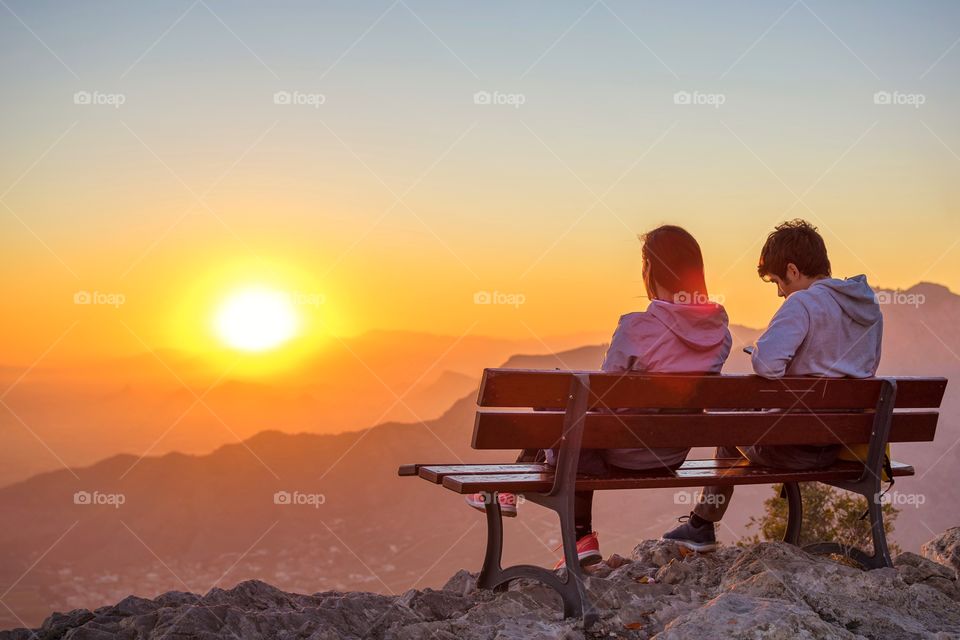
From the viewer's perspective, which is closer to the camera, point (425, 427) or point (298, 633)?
point (298, 633)

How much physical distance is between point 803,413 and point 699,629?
5.96ft

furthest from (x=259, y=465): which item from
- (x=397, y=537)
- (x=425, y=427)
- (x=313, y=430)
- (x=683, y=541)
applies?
(x=683, y=541)

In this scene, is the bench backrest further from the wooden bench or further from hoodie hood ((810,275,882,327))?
hoodie hood ((810,275,882,327))

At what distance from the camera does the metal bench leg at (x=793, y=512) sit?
515 centimetres

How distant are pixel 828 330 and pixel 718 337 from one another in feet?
2.12

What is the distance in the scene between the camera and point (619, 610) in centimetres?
364

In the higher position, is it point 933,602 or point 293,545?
point 293,545

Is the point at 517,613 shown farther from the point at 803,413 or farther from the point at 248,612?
the point at 803,413

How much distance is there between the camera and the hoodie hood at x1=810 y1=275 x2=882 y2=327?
444 centimetres

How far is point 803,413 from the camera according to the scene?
439cm

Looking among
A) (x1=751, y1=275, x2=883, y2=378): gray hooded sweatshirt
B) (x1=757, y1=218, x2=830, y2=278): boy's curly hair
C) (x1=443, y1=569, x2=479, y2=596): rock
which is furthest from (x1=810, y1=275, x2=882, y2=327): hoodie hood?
(x1=443, y1=569, x2=479, y2=596): rock

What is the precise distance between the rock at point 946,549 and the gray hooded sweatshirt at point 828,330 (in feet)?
3.82

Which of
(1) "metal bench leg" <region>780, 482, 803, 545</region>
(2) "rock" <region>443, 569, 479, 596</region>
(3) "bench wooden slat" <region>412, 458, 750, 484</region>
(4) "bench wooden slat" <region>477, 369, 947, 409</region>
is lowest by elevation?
(2) "rock" <region>443, 569, 479, 596</region>

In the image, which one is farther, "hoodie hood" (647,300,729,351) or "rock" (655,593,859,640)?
Result: "hoodie hood" (647,300,729,351)
